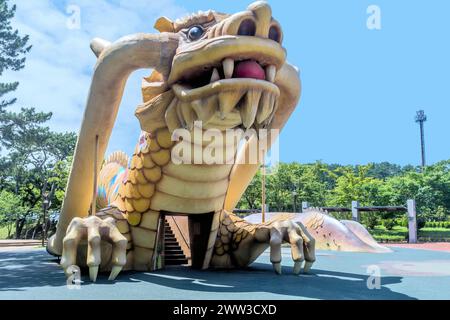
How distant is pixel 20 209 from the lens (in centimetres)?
2377

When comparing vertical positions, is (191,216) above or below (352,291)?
above

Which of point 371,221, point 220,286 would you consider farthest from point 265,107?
point 371,221

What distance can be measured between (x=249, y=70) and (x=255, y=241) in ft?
8.84

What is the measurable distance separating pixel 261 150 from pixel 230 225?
3.85 feet

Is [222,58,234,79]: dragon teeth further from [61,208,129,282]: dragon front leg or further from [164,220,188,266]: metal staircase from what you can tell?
[164,220,188,266]: metal staircase

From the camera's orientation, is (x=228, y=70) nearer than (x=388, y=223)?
Yes

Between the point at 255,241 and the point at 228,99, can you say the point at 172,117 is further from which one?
the point at 255,241

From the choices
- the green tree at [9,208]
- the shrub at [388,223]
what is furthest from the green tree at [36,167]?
the shrub at [388,223]

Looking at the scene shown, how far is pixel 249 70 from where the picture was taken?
3.73 meters

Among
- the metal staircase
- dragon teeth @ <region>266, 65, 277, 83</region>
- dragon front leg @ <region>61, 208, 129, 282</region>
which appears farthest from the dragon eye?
the metal staircase

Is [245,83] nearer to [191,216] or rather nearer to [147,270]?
[191,216]
